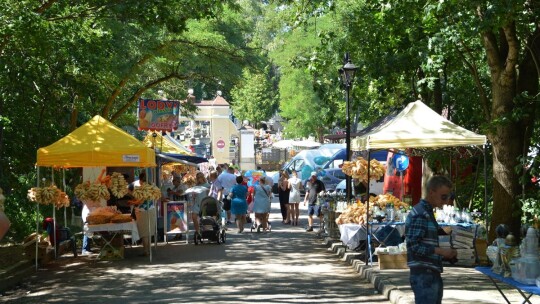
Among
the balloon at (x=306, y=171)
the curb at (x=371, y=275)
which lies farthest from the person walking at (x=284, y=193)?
the balloon at (x=306, y=171)

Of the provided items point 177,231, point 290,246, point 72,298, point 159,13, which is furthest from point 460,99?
point 72,298

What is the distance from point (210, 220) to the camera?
22328 millimetres

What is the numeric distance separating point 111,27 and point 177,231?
5125 millimetres

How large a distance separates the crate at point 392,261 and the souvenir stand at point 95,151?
5144mm

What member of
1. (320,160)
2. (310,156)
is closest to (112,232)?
(320,160)

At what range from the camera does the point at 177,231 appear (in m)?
22.8

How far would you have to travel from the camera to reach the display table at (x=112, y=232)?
18922 mm

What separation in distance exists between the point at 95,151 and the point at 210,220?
197 inches

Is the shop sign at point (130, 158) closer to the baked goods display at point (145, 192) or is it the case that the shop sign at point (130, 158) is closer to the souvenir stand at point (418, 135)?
the baked goods display at point (145, 192)

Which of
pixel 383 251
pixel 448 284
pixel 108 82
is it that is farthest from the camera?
pixel 108 82

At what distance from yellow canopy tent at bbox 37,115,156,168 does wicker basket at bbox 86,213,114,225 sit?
134 cm

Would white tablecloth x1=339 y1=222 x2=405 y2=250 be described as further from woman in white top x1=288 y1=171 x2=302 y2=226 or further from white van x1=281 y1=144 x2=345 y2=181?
white van x1=281 y1=144 x2=345 y2=181

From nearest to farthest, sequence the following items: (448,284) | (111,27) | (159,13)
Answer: (448,284)
(159,13)
(111,27)

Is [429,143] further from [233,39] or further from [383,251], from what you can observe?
[233,39]
